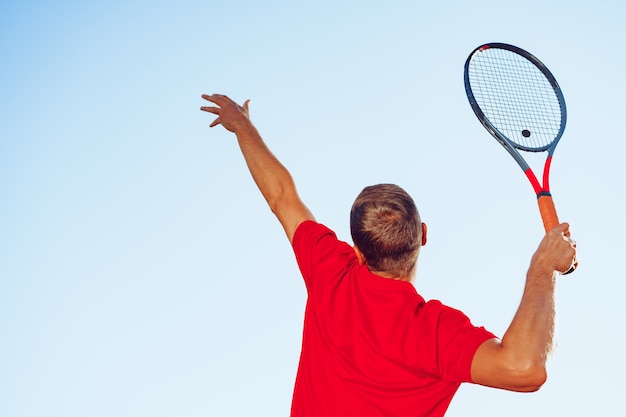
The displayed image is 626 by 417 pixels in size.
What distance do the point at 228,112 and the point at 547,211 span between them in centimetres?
222

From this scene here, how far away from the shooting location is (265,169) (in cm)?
455

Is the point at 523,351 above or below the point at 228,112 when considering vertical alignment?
below

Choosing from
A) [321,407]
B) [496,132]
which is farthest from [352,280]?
[496,132]

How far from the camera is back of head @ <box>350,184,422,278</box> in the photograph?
3471 millimetres

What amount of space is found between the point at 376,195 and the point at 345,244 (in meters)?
0.50

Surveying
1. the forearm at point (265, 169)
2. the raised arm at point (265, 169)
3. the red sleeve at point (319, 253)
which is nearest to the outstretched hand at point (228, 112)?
the raised arm at point (265, 169)

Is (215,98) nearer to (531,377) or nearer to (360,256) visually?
(360,256)

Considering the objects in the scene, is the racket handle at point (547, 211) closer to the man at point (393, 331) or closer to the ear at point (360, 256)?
the man at point (393, 331)

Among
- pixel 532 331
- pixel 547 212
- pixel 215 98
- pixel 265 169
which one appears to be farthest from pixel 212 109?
pixel 532 331

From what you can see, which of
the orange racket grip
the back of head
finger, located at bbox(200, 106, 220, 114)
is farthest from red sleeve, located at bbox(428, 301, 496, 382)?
finger, located at bbox(200, 106, 220, 114)

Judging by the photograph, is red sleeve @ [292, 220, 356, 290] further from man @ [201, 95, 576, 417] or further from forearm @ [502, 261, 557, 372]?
forearm @ [502, 261, 557, 372]

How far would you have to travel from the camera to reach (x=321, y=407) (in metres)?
3.48

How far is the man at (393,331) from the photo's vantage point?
3.07 meters

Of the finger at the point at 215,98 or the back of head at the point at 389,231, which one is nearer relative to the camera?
the back of head at the point at 389,231
